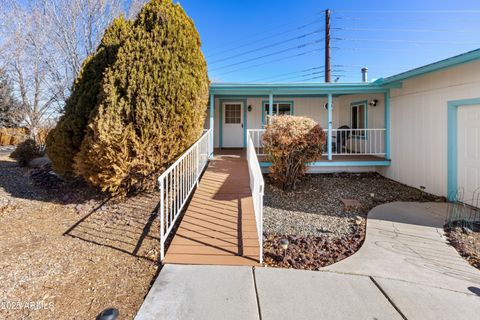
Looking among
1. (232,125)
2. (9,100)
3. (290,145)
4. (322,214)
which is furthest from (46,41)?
(322,214)

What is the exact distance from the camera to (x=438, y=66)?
5938 millimetres

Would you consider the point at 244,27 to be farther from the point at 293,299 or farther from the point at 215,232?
the point at 293,299

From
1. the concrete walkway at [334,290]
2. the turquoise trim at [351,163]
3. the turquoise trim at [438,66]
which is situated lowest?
the concrete walkway at [334,290]

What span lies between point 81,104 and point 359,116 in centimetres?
910

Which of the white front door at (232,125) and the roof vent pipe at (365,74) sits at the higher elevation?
the roof vent pipe at (365,74)

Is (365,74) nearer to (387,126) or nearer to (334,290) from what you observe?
(387,126)

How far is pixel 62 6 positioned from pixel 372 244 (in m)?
11.6

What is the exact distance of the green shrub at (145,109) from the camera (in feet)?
15.3

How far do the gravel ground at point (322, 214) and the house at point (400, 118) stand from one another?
0.48 m

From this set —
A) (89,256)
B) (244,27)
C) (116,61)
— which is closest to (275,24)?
(244,27)

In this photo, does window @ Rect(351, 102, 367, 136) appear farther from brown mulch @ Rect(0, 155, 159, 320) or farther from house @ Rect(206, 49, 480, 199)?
brown mulch @ Rect(0, 155, 159, 320)

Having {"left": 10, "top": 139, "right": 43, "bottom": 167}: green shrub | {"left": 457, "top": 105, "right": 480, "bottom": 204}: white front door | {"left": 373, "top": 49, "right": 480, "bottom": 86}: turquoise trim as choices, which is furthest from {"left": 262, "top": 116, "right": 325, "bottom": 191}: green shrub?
{"left": 10, "top": 139, "right": 43, "bottom": 167}: green shrub

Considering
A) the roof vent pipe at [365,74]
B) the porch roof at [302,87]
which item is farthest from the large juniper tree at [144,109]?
the roof vent pipe at [365,74]

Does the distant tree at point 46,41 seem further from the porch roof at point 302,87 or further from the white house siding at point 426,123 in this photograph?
the white house siding at point 426,123
